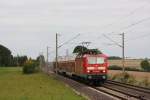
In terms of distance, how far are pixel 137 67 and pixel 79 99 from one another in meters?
76.0

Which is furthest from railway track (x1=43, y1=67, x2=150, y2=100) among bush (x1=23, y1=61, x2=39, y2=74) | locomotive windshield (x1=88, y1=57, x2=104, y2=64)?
bush (x1=23, y1=61, x2=39, y2=74)

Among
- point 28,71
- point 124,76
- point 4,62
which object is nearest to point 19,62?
point 4,62

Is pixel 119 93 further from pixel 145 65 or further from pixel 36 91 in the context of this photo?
pixel 145 65

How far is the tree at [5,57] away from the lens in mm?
156375

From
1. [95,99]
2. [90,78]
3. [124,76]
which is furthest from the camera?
[124,76]

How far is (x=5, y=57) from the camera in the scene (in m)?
161

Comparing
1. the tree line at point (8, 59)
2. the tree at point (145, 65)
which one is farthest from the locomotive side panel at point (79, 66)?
the tree line at point (8, 59)

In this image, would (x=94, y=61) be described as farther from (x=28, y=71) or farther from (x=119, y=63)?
(x=119, y=63)

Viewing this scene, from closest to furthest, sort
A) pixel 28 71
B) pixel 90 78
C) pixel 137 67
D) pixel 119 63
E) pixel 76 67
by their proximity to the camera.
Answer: pixel 90 78, pixel 76 67, pixel 28 71, pixel 137 67, pixel 119 63

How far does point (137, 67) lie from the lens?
10000 centimetres

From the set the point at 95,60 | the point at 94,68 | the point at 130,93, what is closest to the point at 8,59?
the point at 95,60

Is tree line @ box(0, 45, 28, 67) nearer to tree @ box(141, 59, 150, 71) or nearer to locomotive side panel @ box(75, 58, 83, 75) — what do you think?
tree @ box(141, 59, 150, 71)

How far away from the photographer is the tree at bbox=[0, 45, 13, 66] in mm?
156375

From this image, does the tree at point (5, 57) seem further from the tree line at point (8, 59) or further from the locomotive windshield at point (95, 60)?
the locomotive windshield at point (95, 60)
